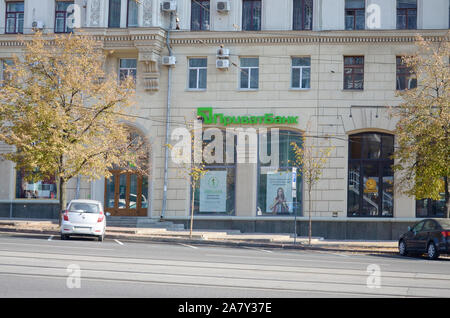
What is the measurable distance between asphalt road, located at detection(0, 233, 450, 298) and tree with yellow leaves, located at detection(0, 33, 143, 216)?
10.1 meters

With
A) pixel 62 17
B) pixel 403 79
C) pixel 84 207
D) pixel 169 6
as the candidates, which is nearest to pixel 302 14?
pixel 403 79

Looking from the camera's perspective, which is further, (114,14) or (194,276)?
(114,14)

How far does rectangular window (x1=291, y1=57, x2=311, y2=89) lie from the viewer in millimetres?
31031

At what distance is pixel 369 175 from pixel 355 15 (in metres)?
7.90

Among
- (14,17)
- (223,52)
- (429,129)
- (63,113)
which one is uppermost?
(14,17)

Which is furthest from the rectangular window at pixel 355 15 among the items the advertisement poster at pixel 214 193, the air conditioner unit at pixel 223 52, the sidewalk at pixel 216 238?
the sidewalk at pixel 216 238

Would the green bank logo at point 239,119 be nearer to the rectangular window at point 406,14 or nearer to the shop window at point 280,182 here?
the shop window at point 280,182

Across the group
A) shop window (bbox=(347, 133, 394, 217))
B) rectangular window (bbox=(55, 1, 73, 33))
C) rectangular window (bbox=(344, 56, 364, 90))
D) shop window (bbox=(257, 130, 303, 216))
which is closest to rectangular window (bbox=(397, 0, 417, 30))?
rectangular window (bbox=(344, 56, 364, 90))

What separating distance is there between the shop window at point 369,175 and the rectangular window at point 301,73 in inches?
144

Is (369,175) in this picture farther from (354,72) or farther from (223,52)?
(223,52)

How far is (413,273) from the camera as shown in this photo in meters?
14.5

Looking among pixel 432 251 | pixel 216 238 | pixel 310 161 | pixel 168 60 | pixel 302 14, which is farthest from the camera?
pixel 168 60

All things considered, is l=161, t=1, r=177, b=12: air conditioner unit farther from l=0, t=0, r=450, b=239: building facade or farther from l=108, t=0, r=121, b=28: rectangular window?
l=108, t=0, r=121, b=28: rectangular window

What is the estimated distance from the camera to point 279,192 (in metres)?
31.0
